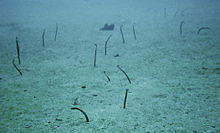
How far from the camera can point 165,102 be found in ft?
7.76

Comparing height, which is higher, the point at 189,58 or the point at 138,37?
the point at 138,37

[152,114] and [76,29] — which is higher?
[76,29]

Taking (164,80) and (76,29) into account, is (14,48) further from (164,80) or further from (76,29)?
(164,80)

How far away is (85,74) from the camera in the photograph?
354 cm

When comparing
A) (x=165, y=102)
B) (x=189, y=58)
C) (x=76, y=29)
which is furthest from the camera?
(x=76, y=29)

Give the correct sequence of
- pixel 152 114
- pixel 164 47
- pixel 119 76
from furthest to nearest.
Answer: pixel 164 47, pixel 119 76, pixel 152 114

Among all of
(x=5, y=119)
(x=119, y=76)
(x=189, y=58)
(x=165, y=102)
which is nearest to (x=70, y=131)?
(x=5, y=119)

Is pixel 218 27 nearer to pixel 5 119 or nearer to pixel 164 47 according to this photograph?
pixel 164 47

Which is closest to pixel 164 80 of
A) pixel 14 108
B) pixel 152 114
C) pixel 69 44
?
pixel 152 114

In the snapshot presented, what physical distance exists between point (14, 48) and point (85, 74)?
11.1ft

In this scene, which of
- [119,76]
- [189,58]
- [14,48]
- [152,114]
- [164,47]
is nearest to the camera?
[152,114]

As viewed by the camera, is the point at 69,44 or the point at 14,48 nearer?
the point at 14,48

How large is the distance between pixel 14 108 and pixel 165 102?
231cm

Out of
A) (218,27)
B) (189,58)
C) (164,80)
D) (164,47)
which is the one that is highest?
(218,27)
